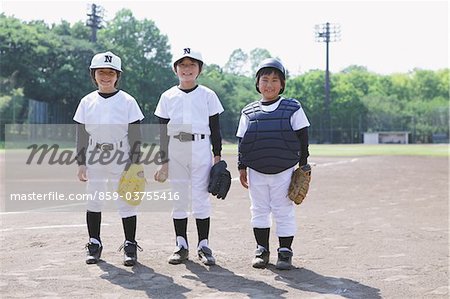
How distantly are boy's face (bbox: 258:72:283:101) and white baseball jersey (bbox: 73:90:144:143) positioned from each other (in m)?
1.13

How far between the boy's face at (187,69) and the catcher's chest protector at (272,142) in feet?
2.18

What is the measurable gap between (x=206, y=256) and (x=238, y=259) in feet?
1.18

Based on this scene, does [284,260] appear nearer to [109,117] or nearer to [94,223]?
[94,223]

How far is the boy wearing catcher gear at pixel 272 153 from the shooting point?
4641mm

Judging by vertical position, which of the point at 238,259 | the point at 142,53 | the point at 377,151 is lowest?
the point at 238,259

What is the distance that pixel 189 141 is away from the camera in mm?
4766

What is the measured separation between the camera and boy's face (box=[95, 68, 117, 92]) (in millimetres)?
4828

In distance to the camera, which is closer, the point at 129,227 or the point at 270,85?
the point at 270,85

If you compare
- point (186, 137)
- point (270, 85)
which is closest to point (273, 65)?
point (270, 85)

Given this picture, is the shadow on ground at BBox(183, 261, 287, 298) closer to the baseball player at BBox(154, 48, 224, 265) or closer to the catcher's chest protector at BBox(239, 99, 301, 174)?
the baseball player at BBox(154, 48, 224, 265)

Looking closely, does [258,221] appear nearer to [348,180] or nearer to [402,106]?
[348,180]

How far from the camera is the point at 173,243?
5.50 metres

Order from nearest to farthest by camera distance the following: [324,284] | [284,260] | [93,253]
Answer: [324,284]
[284,260]
[93,253]

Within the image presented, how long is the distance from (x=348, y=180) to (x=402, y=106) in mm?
68181
